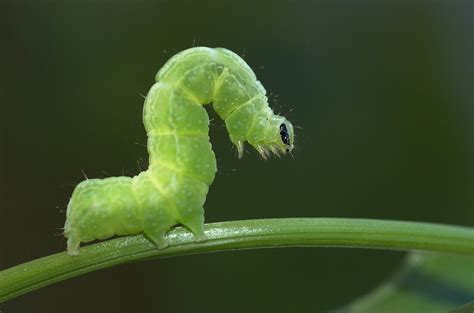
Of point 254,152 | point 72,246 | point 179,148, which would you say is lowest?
point 254,152

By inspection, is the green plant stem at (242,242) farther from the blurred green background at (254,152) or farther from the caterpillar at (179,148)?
the blurred green background at (254,152)

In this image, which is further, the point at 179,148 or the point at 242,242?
the point at 179,148

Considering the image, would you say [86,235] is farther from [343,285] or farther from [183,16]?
[183,16]

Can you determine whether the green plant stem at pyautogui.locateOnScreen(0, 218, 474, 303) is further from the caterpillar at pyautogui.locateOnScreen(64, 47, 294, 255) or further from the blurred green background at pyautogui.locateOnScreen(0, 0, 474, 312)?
the blurred green background at pyautogui.locateOnScreen(0, 0, 474, 312)

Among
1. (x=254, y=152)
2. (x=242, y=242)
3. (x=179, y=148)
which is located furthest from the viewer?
(x=254, y=152)

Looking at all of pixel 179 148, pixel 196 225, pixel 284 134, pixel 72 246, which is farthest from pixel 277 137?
pixel 72 246

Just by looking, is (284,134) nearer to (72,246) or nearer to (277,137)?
(277,137)

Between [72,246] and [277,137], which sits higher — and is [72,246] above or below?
below

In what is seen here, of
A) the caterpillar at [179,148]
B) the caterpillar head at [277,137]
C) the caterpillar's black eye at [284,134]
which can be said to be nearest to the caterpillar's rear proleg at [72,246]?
the caterpillar at [179,148]
